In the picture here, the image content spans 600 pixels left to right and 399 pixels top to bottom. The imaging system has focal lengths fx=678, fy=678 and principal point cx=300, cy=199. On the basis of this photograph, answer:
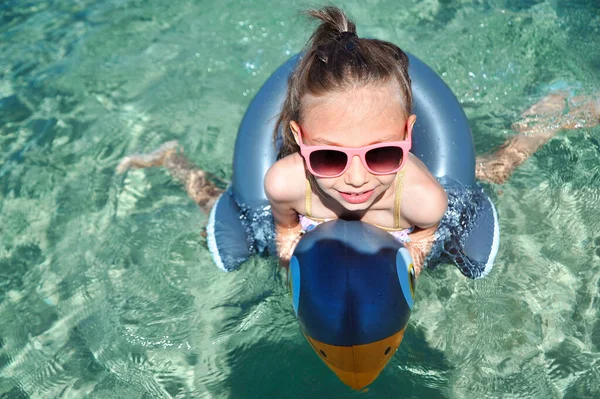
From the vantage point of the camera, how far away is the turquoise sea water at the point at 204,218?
11.0 feet

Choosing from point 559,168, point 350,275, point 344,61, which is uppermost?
point 344,61

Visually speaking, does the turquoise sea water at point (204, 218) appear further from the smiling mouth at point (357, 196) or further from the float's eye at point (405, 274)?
the smiling mouth at point (357, 196)

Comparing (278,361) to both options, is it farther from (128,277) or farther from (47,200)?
(47,200)

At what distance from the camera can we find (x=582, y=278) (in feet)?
11.7

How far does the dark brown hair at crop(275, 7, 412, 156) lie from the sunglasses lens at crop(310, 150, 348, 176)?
0.26 metres

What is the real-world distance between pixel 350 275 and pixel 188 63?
2855 millimetres

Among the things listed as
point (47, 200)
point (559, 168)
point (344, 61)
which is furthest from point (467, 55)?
point (47, 200)

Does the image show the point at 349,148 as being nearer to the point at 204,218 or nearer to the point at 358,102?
the point at 358,102

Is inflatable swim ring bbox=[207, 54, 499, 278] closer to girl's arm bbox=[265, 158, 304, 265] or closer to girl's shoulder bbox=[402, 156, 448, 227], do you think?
girl's arm bbox=[265, 158, 304, 265]

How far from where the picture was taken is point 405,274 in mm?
2766

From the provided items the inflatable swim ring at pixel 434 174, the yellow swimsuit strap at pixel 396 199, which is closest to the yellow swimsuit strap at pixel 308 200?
the yellow swimsuit strap at pixel 396 199

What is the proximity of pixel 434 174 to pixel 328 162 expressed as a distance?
2.99 feet

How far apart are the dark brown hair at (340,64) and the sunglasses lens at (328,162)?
0.26 m

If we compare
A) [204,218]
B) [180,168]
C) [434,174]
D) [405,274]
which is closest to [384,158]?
[405,274]
